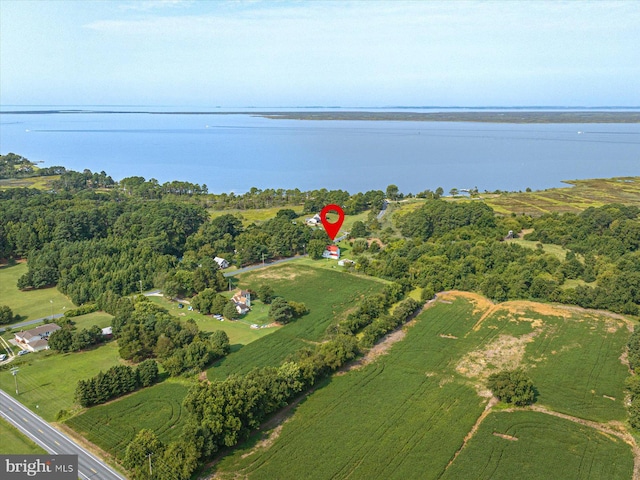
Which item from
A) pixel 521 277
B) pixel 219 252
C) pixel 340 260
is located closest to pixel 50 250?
pixel 219 252

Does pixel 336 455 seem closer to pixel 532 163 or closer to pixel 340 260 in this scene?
pixel 340 260

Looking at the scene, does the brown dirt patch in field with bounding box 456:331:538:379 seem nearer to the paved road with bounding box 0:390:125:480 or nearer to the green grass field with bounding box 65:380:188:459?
the green grass field with bounding box 65:380:188:459

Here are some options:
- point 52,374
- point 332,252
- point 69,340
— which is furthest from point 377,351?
point 332,252

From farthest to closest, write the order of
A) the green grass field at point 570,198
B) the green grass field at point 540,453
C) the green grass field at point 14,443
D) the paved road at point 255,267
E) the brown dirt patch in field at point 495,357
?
the green grass field at point 570,198 < the paved road at point 255,267 < the brown dirt patch in field at point 495,357 < the green grass field at point 14,443 < the green grass field at point 540,453

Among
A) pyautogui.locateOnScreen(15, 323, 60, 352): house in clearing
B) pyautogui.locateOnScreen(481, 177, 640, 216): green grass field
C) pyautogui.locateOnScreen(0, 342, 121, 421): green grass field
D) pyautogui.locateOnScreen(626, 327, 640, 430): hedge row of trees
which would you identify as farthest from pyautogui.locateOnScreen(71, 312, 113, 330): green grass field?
pyautogui.locateOnScreen(481, 177, 640, 216): green grass field

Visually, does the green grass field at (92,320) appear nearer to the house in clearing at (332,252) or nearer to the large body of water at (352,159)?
the house in clearing at (332,252)

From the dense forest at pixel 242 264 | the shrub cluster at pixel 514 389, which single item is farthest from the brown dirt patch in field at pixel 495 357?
the dense forest at pixel 242 264
